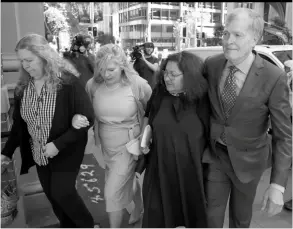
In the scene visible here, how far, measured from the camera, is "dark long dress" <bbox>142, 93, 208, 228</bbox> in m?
1.92

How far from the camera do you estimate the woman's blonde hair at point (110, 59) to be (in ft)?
7.17

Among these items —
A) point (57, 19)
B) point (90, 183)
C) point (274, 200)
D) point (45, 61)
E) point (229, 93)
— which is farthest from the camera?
point (57, 19)

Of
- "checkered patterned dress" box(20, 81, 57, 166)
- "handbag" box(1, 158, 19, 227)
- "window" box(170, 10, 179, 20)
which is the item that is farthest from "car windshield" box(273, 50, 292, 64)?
"window" box(170, 10, 179, 20)

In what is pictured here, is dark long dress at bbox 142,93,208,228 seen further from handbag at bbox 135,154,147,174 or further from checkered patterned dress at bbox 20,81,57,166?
checkered patterned dress at bbox 20,81,57,166

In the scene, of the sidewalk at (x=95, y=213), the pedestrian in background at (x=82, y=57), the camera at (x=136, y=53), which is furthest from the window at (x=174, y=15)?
the sidewalk at (x=95, y=213)

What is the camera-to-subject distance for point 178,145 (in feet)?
6.35

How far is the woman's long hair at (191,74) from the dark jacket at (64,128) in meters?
0.66

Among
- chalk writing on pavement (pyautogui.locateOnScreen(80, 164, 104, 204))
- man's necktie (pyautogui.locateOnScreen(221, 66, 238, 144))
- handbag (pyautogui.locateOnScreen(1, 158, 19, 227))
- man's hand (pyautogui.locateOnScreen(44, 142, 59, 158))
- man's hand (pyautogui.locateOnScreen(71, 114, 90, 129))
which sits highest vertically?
man's necktie (pyautogui.locateOnScreen(221, 66, 238, 144))

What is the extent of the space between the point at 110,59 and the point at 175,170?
0.92 metres

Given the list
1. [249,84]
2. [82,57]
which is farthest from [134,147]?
[82,57]

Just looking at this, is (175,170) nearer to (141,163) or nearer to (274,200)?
(141,163)

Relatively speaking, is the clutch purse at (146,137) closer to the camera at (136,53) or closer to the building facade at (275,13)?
the camera at (136,53)

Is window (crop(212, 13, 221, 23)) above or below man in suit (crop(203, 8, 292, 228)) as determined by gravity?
above

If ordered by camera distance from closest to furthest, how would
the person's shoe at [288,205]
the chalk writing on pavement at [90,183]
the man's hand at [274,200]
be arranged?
the man's hand at [274,200] → the person's shoe at [288,205] → the chalk writing on pavement at [90,183]
